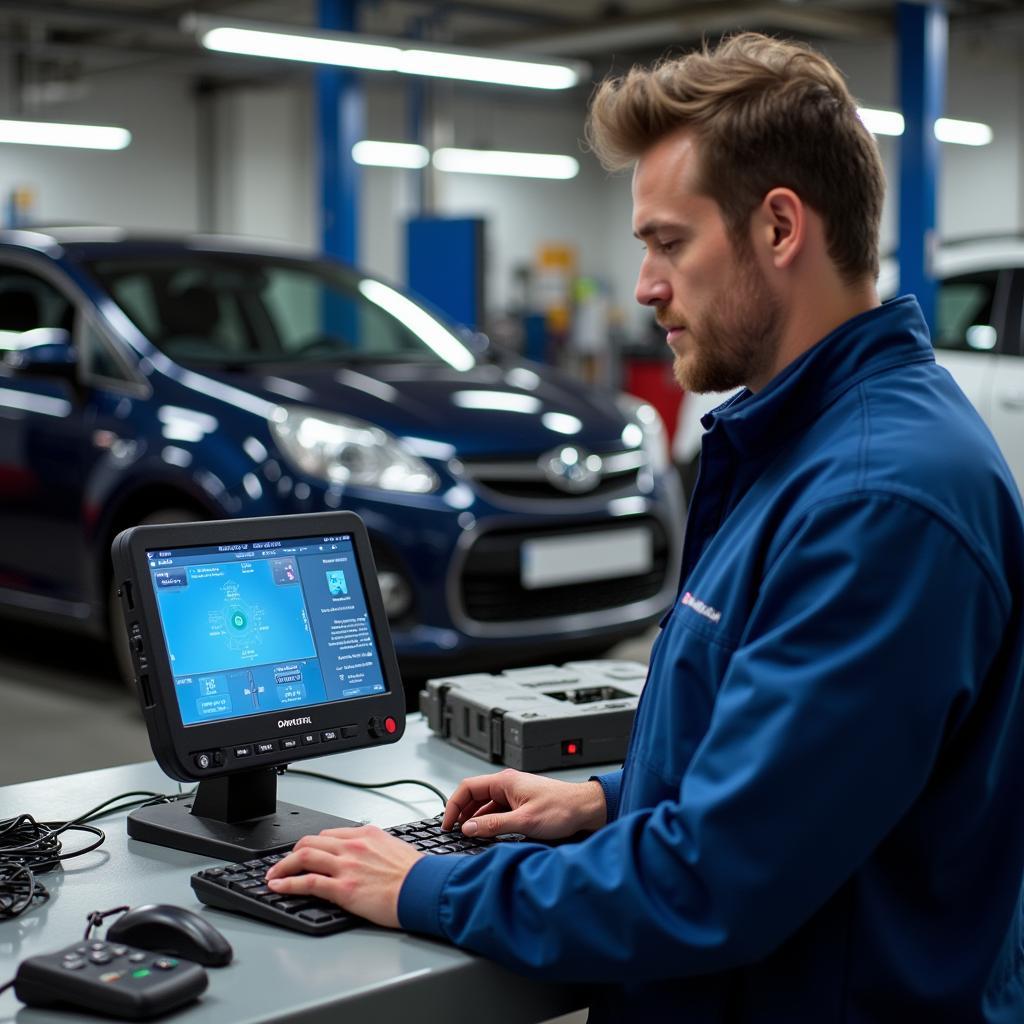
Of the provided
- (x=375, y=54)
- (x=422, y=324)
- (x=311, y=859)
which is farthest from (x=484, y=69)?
(x=311, y=859)

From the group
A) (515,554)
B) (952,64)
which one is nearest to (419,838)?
(515,554)

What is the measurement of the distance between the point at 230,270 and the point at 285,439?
1.25 meters

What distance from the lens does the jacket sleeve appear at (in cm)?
122

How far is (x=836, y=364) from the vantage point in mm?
1392

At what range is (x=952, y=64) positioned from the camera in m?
15.5

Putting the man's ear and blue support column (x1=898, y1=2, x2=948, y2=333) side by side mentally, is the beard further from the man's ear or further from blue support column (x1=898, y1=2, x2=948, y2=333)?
blue support column (x1=898, y1=2, x2=948, y2=333)

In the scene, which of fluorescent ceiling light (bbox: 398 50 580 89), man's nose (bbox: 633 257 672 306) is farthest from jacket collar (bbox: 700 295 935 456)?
fluorescent ceiling light (bbox: 398 50 580 89)

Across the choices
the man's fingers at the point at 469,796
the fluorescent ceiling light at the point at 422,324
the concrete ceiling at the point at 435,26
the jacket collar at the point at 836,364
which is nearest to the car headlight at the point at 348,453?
the fluorescent ceiling light at the point at 422,324

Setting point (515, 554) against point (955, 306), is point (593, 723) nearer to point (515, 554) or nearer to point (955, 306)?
point (515, 554)

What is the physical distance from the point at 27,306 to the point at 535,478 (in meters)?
1.91

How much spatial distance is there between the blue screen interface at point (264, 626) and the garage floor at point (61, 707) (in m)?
2.00

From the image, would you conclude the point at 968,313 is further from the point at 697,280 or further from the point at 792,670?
the point at 792,670

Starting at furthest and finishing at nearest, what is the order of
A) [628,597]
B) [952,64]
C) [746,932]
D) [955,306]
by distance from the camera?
[952,64]
[955,306]
[628,597]
[746,932]

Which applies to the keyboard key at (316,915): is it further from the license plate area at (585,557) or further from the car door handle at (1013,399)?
the car door handle at (1013,399)
